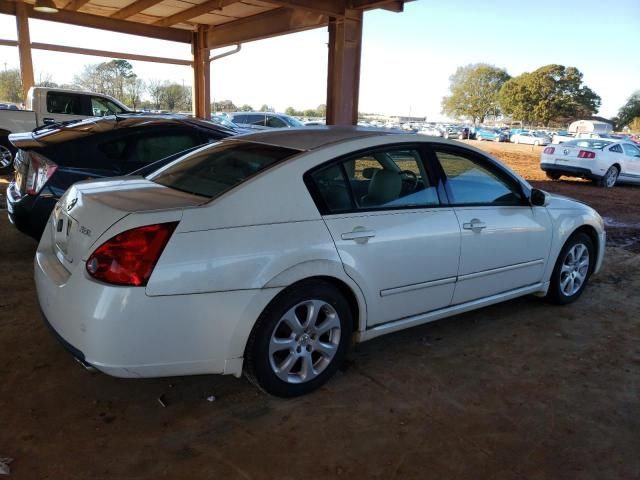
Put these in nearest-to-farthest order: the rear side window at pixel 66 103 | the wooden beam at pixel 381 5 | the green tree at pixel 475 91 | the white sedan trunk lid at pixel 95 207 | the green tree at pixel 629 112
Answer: the white sedan trunk lid at pixel 95 207
the wooden beam at pixel 381 5
the rear side window at pixel 66 103
the green tree at pixel 629 112
the green tree at pixel 475 91

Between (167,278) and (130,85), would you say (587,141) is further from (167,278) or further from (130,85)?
(130,85)

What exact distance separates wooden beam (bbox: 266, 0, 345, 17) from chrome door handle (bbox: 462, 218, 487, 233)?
276 inches

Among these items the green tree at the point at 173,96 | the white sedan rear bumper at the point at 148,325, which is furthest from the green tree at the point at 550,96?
the white sedan rear bumper at the point at 148,325

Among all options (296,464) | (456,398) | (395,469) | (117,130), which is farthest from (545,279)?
(117,130)

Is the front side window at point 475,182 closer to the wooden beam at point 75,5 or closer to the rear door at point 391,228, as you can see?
the rear door at point 391,228

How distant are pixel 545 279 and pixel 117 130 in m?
4.30

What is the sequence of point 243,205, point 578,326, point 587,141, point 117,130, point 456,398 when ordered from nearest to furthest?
point 243,205 < point 456,398 < point 578,326 < point 117,130 < point 587,141

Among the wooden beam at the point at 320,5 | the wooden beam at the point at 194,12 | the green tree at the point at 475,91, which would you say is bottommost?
the wooden beam at the point at 320,5

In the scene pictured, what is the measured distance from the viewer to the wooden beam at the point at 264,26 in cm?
1111

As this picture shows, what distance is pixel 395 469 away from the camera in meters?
2.32

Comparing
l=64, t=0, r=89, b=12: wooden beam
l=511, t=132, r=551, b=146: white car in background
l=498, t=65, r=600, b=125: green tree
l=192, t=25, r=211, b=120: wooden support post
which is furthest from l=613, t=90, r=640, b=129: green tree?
l=64, t=0, r=89, b=12: wooden beam

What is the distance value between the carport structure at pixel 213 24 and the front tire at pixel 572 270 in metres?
6.17

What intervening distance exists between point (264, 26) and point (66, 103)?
5150mm

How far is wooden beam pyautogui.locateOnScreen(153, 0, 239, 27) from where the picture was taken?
1173cm
